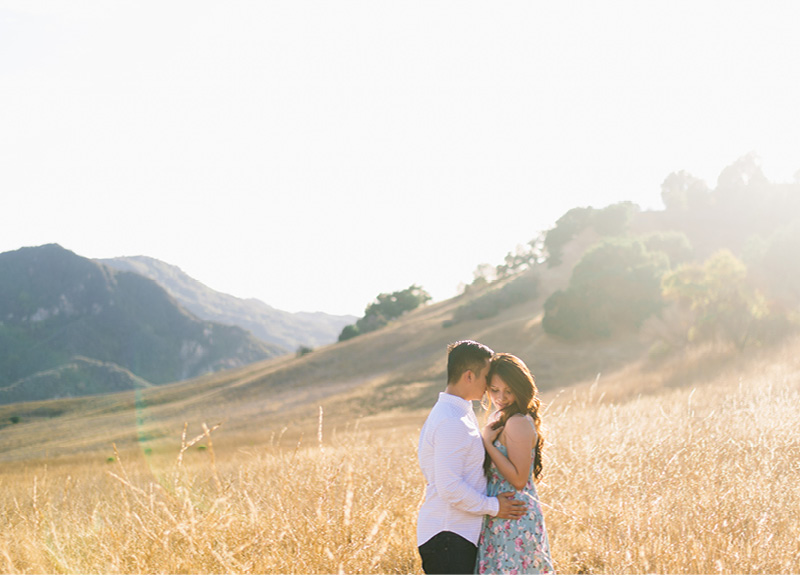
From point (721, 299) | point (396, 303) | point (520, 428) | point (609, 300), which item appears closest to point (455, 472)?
point (520, 428)

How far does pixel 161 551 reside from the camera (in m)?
4.30

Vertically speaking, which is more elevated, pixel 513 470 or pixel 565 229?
pixel 565 229

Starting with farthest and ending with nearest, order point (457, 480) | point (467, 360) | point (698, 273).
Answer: point (698, 273), point (467, 360), point (457, 480)

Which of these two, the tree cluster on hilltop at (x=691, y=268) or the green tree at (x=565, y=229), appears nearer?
the tree cluster on hilltop at (x=691, y=268)

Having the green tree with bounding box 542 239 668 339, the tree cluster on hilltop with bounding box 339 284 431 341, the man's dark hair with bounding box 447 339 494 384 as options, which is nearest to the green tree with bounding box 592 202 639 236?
the green tree with bounding box 542 239 668 339

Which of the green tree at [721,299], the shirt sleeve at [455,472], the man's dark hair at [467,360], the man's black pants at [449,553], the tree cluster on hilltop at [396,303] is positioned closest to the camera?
the shirt sleeve at [455,472]

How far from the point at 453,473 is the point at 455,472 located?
0.05ft

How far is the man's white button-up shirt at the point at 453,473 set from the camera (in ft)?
10.6

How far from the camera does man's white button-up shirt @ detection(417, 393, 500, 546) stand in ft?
10.6

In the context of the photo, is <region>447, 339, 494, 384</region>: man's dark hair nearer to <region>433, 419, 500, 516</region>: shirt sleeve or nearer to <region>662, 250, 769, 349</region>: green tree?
<region>433, 419, 500, 516</region>: shirt sleeve

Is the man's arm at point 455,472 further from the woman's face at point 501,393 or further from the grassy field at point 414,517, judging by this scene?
the grassy field at point 414,517

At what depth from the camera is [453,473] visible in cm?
323

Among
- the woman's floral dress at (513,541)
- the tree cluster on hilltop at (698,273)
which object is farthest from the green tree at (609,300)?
the woman's floral dress at (513,541)

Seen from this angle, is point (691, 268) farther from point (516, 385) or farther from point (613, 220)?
point (613, 220)
